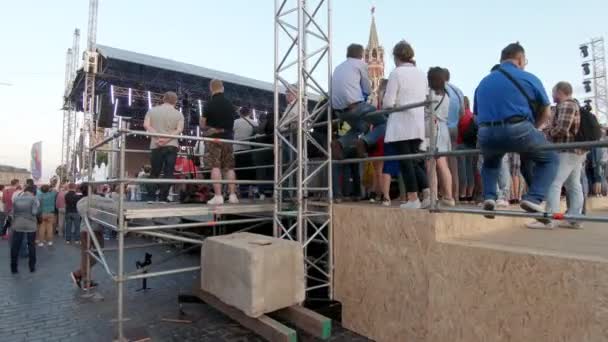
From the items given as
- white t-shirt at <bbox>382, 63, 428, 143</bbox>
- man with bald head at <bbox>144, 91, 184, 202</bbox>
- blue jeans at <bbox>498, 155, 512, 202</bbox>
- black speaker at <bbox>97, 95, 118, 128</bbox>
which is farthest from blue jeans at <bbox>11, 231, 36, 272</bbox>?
blue jeans at <bbox>498, 155, 512, 202</bbox>

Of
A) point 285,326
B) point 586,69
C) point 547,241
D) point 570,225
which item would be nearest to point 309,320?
point 285,326

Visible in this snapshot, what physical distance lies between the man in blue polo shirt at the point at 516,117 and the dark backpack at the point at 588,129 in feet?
4.58

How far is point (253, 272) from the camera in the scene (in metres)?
3.38

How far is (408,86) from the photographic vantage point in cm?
407

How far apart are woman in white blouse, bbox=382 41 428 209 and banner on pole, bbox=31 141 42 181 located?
2058 cm

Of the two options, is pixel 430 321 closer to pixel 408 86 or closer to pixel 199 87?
pixel 408 86

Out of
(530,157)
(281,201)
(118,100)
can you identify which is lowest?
(281,201)

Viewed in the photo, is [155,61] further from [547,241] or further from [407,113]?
[547,241]

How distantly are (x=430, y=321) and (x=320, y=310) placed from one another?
1.40 metres

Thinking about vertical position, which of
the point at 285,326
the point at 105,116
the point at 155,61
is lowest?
the point at 285,326

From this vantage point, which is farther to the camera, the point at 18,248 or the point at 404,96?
the point at 18,248

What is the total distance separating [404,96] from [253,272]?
248 cm

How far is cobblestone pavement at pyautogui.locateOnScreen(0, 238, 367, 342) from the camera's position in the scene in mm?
4414

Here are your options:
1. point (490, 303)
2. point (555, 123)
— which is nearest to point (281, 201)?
point (490, 303)
